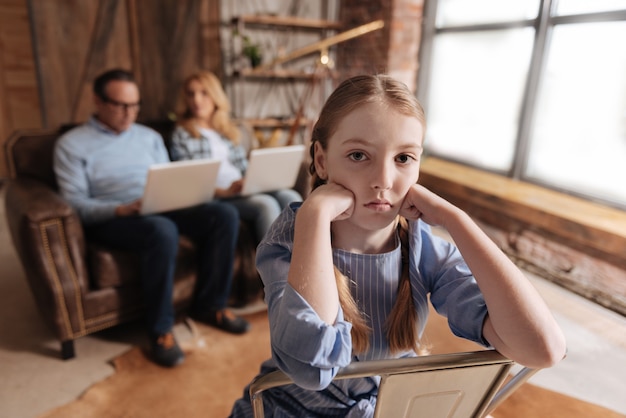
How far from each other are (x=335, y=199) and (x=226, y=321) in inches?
59.4

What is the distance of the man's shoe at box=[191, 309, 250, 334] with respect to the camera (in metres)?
2.02

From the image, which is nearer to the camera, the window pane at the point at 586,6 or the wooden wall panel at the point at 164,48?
the window pane at the point at 586,6

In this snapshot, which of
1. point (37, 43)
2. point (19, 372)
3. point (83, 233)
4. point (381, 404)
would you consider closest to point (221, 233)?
point (83, 233)

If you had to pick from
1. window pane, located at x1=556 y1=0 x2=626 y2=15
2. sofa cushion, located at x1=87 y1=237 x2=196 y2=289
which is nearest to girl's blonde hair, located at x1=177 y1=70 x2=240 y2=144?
sofa cushion, located at x1=87 y1=237 x2=196 y2=289

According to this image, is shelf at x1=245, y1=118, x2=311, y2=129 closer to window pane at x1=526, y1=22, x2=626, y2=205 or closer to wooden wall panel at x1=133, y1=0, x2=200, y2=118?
wooden wall panel at x1=133, y1=0, x2=200, y2=118

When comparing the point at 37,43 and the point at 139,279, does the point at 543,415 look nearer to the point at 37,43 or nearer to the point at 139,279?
the point at 139,279

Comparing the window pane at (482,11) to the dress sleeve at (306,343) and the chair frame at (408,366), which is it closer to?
the chair frame at (408,366)

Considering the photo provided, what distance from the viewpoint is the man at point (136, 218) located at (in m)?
1.86

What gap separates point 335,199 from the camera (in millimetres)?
689

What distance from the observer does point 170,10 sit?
11.2 feet

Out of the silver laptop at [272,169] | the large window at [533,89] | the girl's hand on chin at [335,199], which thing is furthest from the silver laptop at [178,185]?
the large window at [533,89]

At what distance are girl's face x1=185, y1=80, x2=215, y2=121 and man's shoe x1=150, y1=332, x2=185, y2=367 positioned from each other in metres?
1.12

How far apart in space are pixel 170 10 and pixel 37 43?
948 millimetres

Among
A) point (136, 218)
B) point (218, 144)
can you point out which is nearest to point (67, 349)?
point (136, 218)
